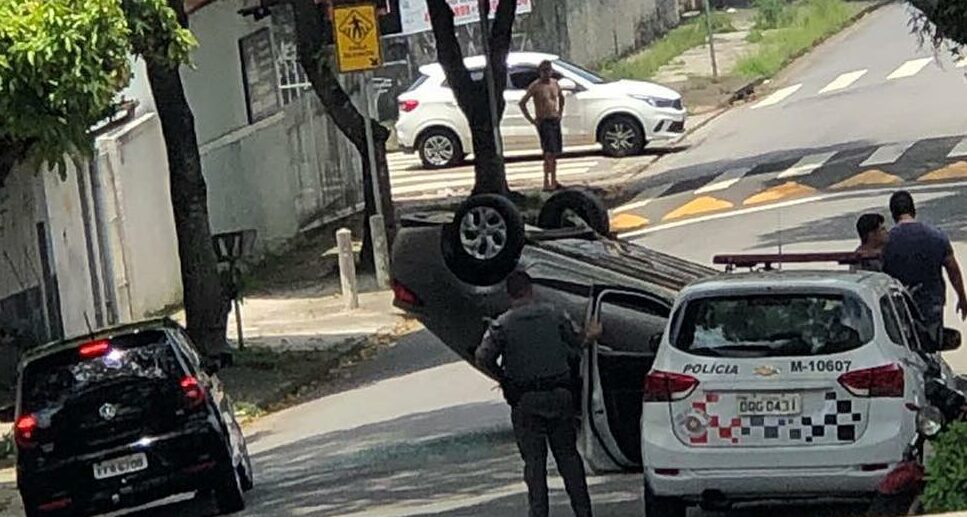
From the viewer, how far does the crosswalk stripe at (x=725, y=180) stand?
3159cm

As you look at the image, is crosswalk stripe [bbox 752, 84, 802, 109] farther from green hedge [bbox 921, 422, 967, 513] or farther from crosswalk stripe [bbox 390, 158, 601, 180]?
green hedge [bbox 921, 422, 967, 513]

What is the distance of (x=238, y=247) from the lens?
2427 centimetres

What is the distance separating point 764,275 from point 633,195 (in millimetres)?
20618

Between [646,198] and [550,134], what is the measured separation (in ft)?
6.59

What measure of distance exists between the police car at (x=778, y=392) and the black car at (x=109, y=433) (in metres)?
4.81

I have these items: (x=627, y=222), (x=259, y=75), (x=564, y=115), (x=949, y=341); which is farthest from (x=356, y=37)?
(x=949, y=341)

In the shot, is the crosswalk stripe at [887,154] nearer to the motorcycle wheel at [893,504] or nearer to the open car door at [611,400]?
the open car door at [611,400]

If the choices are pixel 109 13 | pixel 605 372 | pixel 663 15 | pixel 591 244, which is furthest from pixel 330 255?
pixel 663 15

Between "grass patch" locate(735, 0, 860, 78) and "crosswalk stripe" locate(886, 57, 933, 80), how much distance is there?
293 centimetres

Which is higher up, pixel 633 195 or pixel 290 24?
pixel 290 24

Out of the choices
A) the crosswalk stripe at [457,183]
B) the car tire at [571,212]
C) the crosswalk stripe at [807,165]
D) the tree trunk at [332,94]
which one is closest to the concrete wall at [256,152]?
the crosswalk stripe at [457,183]

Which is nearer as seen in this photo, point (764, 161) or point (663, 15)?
point (764, 161)

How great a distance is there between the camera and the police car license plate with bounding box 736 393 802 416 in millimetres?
11281

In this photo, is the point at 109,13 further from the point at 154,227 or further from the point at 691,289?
the point at 154,227
